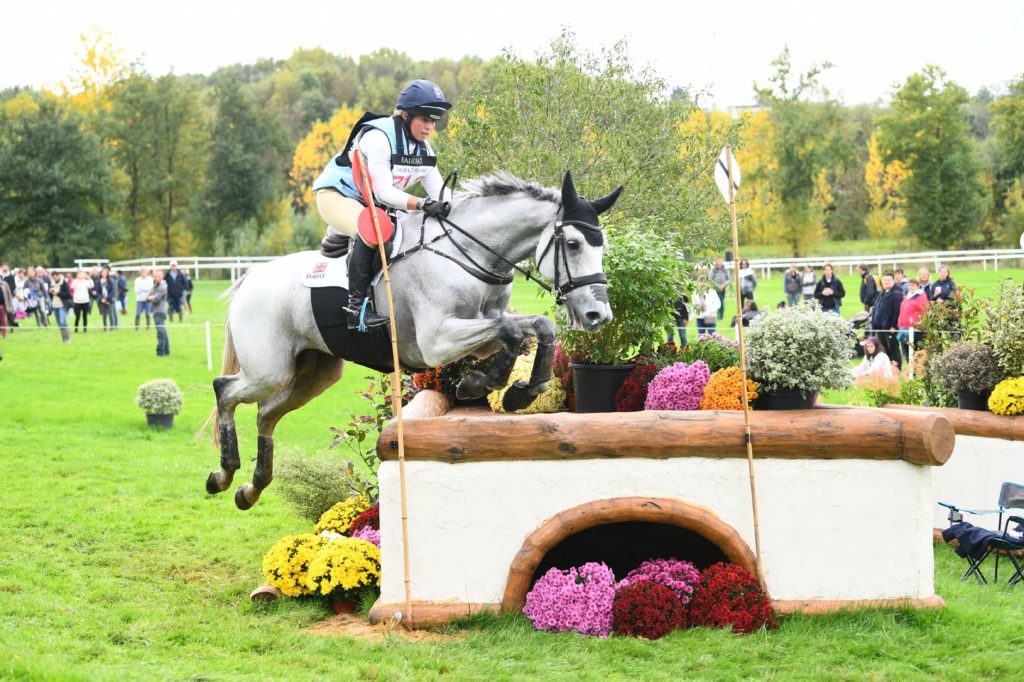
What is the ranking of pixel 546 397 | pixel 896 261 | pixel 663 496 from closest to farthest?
pixel 663 496, pixel 546 397, pixel 896 261

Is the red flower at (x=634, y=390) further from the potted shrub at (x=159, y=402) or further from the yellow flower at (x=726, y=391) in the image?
the potted shrub at (x=159, y=402)

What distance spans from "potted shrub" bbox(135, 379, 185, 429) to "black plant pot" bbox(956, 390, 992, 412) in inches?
395

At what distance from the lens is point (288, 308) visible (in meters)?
6.88

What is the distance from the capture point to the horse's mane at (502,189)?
243 inches

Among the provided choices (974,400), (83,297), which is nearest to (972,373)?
(974,400)

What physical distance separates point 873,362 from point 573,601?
916 centimetres

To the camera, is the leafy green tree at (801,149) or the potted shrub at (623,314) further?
the leafy green tree at (801,149)

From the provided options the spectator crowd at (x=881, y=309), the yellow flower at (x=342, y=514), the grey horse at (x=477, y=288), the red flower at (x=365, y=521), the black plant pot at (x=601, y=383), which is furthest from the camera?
the spectator crowd at (x=881, y=309)

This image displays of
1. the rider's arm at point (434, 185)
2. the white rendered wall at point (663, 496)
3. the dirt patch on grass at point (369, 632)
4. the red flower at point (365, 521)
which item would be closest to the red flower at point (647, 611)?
the white rendered wall at point (663, 496)

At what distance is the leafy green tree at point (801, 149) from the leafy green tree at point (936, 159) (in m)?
3.88

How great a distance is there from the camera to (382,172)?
6.09 metres

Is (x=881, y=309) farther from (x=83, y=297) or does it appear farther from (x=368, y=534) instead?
(x=83, y=297)

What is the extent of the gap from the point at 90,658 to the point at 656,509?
9.96 ft

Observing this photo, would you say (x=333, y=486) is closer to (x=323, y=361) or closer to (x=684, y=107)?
(x=323, y=361)
